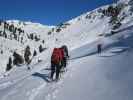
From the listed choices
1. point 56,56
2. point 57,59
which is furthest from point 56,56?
point 57,59

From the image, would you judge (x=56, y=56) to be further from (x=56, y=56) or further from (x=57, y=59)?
(x=57, y=59)

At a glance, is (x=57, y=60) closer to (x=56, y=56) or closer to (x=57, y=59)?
(x=57, y=59)

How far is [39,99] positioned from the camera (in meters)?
15.1

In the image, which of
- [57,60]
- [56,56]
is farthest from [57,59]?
[56,56]

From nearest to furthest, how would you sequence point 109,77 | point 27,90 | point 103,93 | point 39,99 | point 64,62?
point 103,93 < point 39,99 < point 109,77 < point 27,90 < point 64,62

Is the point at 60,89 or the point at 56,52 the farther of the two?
the point at 56,52

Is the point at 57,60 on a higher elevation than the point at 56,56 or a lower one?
lower

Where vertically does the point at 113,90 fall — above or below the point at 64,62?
below

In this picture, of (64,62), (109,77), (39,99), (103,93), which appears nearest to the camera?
(103,93)

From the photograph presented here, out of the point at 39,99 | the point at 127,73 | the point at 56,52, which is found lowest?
the point at 39,99

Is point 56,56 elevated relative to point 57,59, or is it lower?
elevated

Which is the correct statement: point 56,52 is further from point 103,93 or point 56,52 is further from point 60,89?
point 103,93

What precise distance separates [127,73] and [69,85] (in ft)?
10.7

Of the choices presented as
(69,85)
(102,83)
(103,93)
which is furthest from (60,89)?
(103,93)
